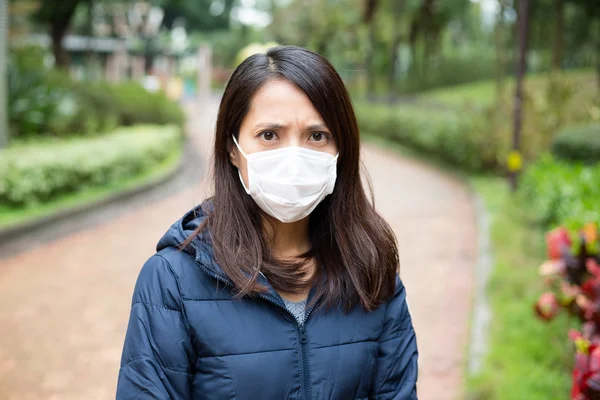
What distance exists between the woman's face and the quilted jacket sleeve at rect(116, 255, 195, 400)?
42cm

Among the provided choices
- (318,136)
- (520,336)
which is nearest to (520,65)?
(520,336)

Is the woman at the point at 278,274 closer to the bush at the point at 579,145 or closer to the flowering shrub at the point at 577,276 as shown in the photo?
the flowering shrub at the point at 577,276

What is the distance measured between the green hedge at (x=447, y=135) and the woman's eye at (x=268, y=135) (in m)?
13.5

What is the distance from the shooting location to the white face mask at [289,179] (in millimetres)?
1893

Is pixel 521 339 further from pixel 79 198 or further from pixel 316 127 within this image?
pixel 79 198

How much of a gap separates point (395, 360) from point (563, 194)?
5332mm

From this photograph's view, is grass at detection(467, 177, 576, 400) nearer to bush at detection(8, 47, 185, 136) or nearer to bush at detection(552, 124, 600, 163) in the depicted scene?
bush at detection(552, 124, 600, 163)

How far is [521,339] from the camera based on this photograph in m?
4.98

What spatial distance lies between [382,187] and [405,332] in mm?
11951

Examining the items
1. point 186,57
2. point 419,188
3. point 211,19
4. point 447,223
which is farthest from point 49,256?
point 186,57

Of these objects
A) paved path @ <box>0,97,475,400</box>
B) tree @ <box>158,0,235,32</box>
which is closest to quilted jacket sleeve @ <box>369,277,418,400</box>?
paved path @ <box>0,97,475,400</box>

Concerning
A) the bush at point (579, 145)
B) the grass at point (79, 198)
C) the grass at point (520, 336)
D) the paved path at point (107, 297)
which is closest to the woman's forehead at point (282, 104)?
the paved path at point (107, 297)

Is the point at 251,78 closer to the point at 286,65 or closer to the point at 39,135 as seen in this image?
the point at 286,65

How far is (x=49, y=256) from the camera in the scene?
8.05m
